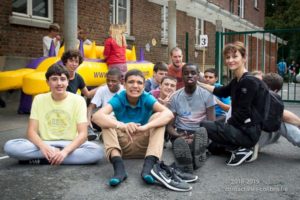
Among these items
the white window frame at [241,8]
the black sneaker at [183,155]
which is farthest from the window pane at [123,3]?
the white window frame at [241,8]

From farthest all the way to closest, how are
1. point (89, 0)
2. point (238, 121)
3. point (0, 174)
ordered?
1. point (89, 0)
2. point (238, 121)
3. point (0, 174)

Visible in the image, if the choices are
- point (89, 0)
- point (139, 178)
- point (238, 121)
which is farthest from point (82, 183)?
point (89, 0)

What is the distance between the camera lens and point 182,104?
509cm

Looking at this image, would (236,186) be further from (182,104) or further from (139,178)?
(182,104)

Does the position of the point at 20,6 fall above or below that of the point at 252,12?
below

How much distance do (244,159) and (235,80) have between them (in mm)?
885

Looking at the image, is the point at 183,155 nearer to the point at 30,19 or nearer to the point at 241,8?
the point at 30,19

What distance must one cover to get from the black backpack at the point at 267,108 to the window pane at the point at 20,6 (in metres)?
7.43

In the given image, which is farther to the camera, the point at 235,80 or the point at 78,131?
the point at 235,80

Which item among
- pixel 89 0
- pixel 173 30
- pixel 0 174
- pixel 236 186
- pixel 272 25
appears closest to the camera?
pixel 236 186

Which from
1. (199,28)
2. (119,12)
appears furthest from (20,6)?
(199,28)

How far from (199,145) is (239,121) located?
66 centimetres

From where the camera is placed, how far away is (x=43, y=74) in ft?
26.7

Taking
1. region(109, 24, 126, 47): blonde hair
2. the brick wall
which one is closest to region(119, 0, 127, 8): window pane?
region(109, 24, 126, 47): blonde hair
